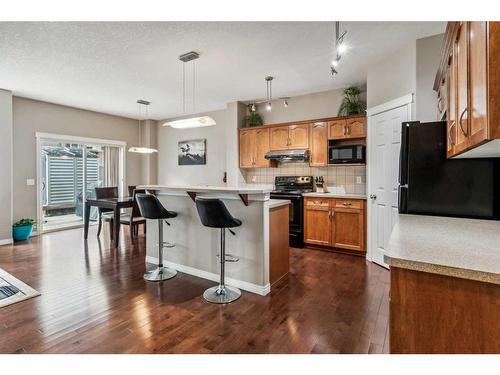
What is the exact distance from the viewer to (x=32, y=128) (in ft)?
17.3

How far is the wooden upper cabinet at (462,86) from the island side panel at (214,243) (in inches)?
63.7

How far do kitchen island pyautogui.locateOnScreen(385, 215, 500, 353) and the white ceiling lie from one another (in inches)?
98.5

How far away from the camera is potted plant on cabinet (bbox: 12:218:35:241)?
15.9 feet

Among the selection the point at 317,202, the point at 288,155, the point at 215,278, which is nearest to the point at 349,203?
the point at 317,202

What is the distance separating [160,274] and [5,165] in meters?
3.74

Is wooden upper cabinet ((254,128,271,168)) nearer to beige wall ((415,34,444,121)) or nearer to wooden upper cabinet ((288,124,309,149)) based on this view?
wooden upper cabinet ((288,124,309,149))

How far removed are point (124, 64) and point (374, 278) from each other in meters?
4.22

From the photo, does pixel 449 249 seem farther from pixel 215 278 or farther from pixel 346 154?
pixel 346 154

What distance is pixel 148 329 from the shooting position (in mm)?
2125

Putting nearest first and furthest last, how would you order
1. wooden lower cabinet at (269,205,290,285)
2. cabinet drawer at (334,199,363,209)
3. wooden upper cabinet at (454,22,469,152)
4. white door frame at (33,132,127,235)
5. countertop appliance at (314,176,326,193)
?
wooden upper cabinet at (454,22,469,152), wooden lower cabinet at (269,205,290,285), cabinet drawer at (334,199,363,209), countertop appliance at (314,176,326,193), white door frame at (33,132,127,235)

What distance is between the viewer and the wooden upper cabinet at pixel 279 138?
16.3 ft

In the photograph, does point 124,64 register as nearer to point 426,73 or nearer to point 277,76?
point 277,76

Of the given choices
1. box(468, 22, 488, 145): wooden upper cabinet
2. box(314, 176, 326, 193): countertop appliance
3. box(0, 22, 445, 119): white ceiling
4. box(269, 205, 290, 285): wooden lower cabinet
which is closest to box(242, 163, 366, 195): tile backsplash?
box(314, 176, 326, 193): countertop appliance

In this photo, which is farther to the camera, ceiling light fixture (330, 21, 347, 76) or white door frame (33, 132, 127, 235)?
white door frame (33, 132, 127, 235)
